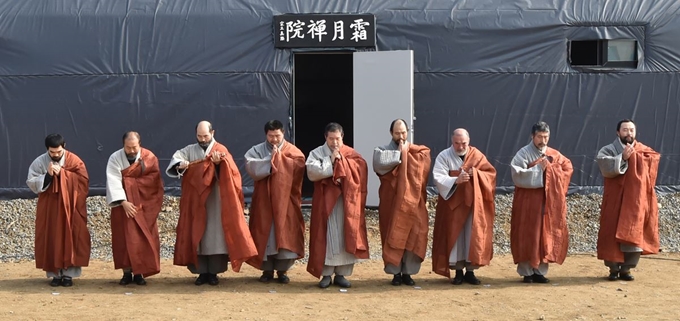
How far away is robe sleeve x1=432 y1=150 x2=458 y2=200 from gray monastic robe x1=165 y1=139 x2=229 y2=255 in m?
1.74

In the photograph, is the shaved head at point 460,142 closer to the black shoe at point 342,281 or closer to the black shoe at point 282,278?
the black shoe at point 342,281

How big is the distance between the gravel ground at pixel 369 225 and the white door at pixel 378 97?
0.81 m

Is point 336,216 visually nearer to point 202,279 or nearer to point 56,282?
point 202,279

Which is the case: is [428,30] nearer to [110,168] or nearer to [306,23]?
[306,23]

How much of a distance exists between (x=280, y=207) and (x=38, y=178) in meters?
1.91

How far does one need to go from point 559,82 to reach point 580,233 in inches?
75.2

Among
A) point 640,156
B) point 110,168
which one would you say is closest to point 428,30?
point 640,156

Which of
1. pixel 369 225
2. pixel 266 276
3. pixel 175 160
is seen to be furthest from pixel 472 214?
pixel 369 225

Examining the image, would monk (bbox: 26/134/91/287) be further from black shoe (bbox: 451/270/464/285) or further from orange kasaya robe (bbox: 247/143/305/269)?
black shoe (bbox: 451/270/464/285)

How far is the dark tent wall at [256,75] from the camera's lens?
1129 cm

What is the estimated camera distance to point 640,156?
8023 mm

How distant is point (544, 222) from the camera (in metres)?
7.86

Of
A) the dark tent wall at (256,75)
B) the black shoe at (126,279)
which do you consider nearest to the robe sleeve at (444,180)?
the black shoe at (126,279)

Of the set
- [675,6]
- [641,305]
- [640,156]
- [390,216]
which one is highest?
[675,6]
